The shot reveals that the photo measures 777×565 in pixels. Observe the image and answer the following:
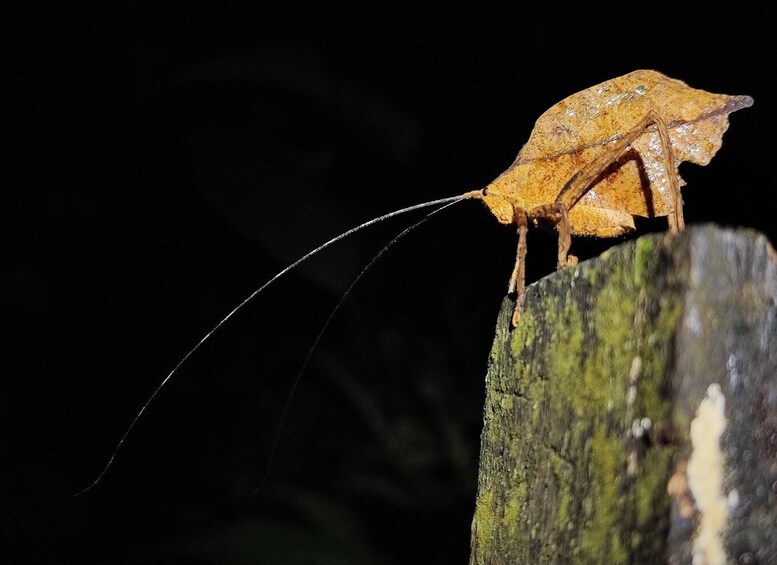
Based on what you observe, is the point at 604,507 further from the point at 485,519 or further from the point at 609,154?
the point at 609,154

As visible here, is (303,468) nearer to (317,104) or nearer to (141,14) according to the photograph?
(317,104)

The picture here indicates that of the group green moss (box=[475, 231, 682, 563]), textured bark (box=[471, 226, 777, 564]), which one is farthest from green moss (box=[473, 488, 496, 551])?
textured bark (box=[471, 226, 777, 564])

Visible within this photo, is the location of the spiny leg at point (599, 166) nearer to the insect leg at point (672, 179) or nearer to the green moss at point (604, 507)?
the insect leg at point (672, 179)

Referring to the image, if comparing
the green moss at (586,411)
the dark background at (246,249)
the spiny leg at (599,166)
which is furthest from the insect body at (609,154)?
the dark background at (246,249)

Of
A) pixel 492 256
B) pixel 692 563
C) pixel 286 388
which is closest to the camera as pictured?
pixel 692 563

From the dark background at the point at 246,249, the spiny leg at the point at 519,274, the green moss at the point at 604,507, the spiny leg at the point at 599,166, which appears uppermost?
the dark background at the point at 246,249

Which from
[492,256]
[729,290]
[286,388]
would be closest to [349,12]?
[492,256]
